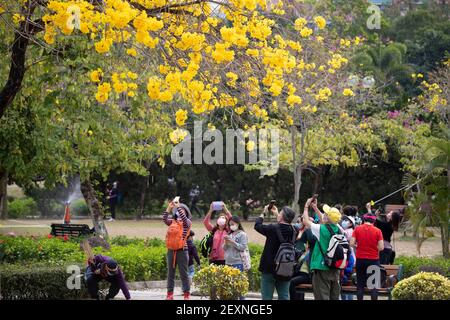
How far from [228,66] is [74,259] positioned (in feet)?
22.4

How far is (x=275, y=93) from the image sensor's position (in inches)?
434

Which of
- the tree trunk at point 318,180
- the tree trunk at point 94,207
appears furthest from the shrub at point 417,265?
the tree trunk at point 318,180

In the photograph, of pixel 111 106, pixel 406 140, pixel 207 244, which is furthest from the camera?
pixel 406 140

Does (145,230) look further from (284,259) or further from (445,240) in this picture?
(284,259)

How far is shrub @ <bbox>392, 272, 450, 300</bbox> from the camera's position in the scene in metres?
12.1

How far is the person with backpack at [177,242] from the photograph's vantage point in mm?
15047

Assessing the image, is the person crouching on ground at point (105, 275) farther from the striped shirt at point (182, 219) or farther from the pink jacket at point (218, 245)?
the pink jacket at point (218, 245)

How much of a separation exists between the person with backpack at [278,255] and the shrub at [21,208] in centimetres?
2759

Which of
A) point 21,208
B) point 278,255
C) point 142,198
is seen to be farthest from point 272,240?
point 21,208

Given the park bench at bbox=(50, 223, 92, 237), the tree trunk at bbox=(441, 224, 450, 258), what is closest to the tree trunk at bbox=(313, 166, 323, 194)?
the park bench at bbox=(50, 223, 92, 237)

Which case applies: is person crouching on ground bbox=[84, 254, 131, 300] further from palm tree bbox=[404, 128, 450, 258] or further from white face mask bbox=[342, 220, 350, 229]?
palm tree bbox=[404, 128, 450, 258]

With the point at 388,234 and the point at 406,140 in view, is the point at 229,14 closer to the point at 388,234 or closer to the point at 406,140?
the point at 388,234

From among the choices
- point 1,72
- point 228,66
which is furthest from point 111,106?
point 228,66

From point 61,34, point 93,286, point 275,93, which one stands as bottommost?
point 93,286
